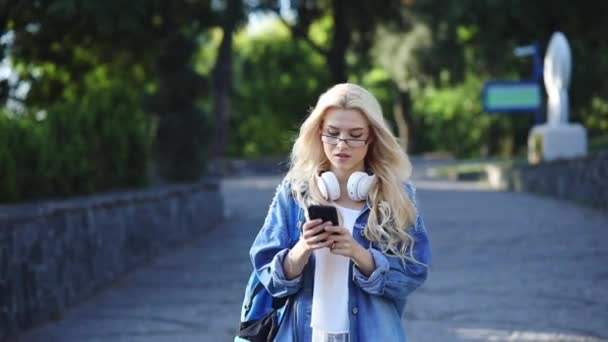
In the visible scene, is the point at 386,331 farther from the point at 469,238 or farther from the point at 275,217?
the point at 469,238

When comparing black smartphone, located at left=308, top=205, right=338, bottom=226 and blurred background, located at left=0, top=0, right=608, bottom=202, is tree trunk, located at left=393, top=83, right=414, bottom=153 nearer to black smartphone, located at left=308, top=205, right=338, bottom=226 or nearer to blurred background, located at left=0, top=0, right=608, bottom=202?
blurred background, located at left=0, top=0, right=608, bottom=202

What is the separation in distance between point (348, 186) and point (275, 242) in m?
0.29

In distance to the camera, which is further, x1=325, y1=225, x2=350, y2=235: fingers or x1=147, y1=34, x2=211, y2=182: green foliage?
x1=147, y1=34, x2=211, y2=182: green foliage

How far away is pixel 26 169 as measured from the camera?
8656 millimetres

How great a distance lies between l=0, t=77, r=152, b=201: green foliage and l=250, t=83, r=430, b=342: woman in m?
5.25

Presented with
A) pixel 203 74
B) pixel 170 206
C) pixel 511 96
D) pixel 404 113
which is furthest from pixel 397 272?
pixel 404 113

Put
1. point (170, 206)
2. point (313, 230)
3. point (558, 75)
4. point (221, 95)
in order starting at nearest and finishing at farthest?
point (313, 230)
point (170, 206)
point (558, 75)
point (221, 95)

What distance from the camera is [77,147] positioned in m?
9.55

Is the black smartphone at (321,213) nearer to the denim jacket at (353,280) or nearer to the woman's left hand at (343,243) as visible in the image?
the woman's left hand at (343,243)

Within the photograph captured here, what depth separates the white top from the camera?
3.17 metres

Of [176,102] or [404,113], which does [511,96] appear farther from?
[404,113]

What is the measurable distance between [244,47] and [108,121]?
4859cm

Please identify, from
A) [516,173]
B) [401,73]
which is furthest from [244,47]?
[516,173]

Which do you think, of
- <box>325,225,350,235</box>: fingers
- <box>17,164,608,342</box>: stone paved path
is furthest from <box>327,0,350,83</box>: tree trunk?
<box>325,225,350,235</box>: fingers
